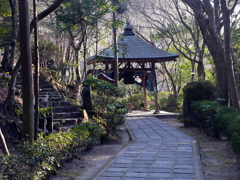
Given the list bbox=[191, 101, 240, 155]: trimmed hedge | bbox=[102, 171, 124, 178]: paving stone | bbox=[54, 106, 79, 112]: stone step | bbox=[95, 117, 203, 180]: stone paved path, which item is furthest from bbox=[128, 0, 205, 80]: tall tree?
bbox=[102, 171, 124, 178]: paving stone

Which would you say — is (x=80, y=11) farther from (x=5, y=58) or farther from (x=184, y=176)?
(x=184, y=176)

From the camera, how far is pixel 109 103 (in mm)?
8586

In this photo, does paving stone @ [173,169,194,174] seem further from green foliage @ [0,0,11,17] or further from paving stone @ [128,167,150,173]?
green foliage @ [0,0,11,17]

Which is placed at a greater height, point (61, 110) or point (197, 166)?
point (61, 110)

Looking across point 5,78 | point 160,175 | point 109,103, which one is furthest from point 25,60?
point 5,78

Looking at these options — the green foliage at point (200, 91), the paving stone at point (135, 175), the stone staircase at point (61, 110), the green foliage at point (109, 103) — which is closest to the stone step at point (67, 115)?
the stone staircase at point (61, 110)

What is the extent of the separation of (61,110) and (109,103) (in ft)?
5.46

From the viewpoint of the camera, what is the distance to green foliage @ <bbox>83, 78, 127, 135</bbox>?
320 inches

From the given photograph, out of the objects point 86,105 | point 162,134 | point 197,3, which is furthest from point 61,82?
point 197,3

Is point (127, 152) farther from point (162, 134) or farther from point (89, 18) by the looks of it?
point (89, 18)

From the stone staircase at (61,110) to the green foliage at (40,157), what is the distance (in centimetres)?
213

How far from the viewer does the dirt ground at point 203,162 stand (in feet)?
15.9

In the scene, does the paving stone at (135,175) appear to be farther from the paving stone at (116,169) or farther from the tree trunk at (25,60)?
the tree trunk at (25,60)

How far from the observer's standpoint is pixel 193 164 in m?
5.40
